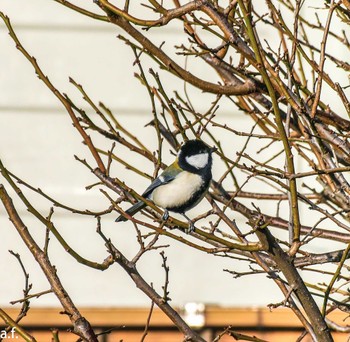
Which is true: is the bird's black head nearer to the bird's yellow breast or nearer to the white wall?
the bird's yellow breast

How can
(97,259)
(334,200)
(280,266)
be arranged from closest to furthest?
(280,266) → (334,200) → (97,259)

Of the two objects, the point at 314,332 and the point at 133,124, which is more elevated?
the point at 133,124

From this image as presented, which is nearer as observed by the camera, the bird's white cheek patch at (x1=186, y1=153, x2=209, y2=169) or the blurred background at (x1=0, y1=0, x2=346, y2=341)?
the bird's white cheek patch at (x1=186, y1=153, x2=209, y2=169)

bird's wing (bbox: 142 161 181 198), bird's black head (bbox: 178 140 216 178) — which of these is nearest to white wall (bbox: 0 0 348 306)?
bird's wing (bbox: 142 161 181 198)

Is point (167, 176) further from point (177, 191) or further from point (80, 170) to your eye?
point (80, 170)

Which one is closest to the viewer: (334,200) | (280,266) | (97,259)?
(280,266)

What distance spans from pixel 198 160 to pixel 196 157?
22 mm

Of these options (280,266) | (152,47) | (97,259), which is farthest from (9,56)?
(280,266)

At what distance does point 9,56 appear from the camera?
16.8ft

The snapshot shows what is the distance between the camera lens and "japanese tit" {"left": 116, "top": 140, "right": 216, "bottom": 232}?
3.48m

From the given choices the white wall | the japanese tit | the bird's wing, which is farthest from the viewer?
the white wall

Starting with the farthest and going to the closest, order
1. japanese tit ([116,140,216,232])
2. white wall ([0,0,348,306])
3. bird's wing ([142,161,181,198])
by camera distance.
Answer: white wall ([0,0,348,306]), bird's wing ([142,161,181,198]), japanese tit ([116,140,216,232])

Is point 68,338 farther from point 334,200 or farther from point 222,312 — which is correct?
point 334,200

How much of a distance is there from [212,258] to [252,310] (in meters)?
0.43
